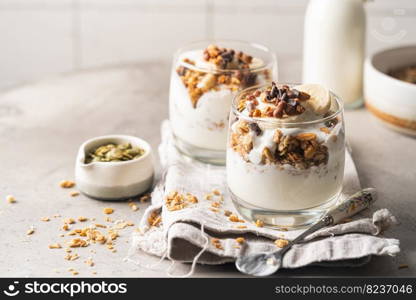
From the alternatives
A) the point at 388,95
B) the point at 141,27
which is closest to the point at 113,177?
the point at 388,95

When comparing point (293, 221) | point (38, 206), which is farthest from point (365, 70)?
point (38, 206)

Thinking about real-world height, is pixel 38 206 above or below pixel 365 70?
below

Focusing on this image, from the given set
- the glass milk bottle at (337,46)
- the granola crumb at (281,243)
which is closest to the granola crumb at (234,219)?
the granola crumb at (281,243)

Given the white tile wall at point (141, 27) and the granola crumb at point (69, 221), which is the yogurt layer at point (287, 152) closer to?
the granola crumb at point (69, 221)

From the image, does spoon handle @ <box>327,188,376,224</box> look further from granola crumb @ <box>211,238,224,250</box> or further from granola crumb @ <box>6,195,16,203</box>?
granola crumb @ <box>6,195,16,203</box>

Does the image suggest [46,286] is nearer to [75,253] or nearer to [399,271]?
[75,253]
